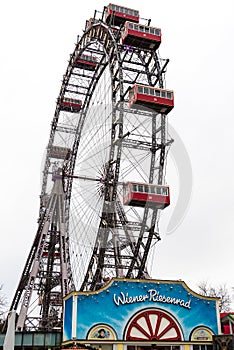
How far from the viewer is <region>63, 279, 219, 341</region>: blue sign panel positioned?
18891 mm

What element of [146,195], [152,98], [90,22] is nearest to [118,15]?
[90,22]

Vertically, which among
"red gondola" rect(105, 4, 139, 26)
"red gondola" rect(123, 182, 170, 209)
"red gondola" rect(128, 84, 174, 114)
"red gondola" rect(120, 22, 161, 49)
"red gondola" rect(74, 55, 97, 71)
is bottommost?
"red gondola" rect(123, 182, 170, 209)

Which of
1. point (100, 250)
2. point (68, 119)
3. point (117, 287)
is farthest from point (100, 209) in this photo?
point (68, 119)

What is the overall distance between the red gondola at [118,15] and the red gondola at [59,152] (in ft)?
37.9

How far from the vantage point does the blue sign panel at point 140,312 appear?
744 inches

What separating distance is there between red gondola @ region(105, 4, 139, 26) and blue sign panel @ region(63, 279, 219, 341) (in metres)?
22.1

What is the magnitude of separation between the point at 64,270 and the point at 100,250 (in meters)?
6.31

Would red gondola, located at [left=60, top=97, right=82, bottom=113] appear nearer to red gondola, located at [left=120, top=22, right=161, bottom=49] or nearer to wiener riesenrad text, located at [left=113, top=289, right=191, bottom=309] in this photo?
red gondola, located at [left=120, top=22, right=161, bottom=49]

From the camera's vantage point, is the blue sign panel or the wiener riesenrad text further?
the wiener riesenrad text

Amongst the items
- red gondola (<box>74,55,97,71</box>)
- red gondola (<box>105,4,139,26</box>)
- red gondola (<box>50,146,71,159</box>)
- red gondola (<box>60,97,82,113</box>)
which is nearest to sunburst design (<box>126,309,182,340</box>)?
red gondola (<box>105,4,139,26</box>)

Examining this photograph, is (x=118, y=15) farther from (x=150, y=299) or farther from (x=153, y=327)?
(x=153, y=327)

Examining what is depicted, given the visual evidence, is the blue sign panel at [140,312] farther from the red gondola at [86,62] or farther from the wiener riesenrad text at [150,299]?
the red gondola at [86,62]

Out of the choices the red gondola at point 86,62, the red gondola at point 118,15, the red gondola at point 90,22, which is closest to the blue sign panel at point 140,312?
the red gondola at point 118,15

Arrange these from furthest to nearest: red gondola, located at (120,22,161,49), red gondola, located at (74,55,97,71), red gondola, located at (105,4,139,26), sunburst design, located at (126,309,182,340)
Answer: red gondola, located at (74,55,97,71) → red gondola, located at (105,4,139,26) → red gondola, located at (120,22,161,49) → sunburst design, located at (126,309,182,340)
